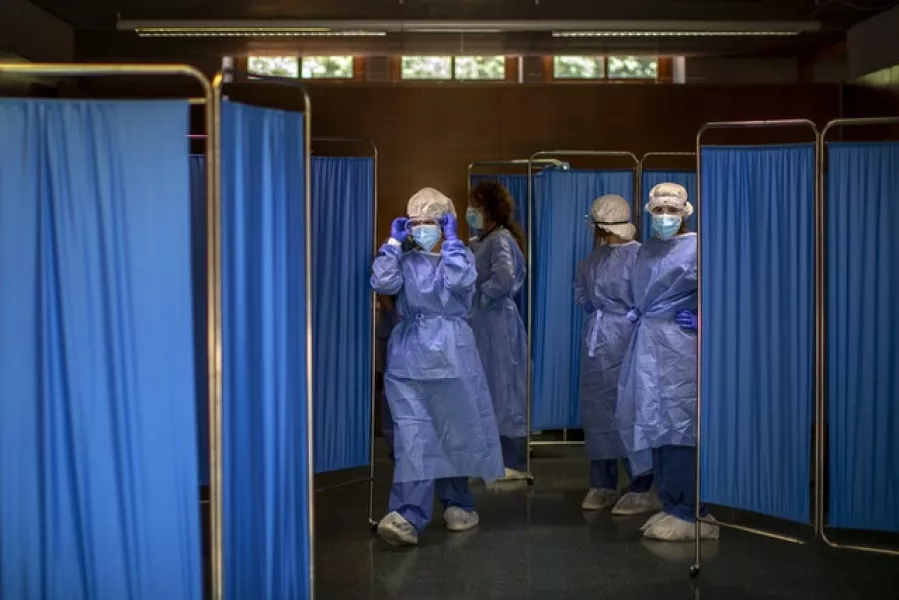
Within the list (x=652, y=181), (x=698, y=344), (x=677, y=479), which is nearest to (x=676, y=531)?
(x=677, y=479)

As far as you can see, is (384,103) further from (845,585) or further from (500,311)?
(845,585)

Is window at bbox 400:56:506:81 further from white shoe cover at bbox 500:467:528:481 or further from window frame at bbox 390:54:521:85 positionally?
white shoe cover at bbox 500:467:528:481

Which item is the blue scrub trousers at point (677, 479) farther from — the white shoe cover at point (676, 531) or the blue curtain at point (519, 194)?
the blue curtain at point (519, 194)

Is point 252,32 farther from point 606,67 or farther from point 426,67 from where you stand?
point 606,67

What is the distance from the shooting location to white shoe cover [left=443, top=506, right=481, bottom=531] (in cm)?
518

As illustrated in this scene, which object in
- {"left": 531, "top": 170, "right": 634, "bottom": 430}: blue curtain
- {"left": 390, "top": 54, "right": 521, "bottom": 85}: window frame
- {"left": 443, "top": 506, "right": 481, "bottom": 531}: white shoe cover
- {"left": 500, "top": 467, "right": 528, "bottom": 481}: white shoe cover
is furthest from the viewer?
{"left": 390, "top": 54, "right": 521, "bottom": 85}: window frame

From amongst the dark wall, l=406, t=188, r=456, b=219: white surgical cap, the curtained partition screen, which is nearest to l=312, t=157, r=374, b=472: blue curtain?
l=406, t=188, r=456, b=219: white surgical cap

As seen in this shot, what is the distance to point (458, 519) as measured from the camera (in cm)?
519

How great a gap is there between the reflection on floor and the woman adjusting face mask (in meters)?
1.31

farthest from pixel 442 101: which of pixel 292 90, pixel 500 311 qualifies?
pixel 500 311

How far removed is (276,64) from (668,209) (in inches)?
163

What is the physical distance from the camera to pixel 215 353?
2.93 metres

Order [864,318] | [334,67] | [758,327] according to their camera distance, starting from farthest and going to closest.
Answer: [334,67], [758,327], [864,318]

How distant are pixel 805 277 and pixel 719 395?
55 centimetres
